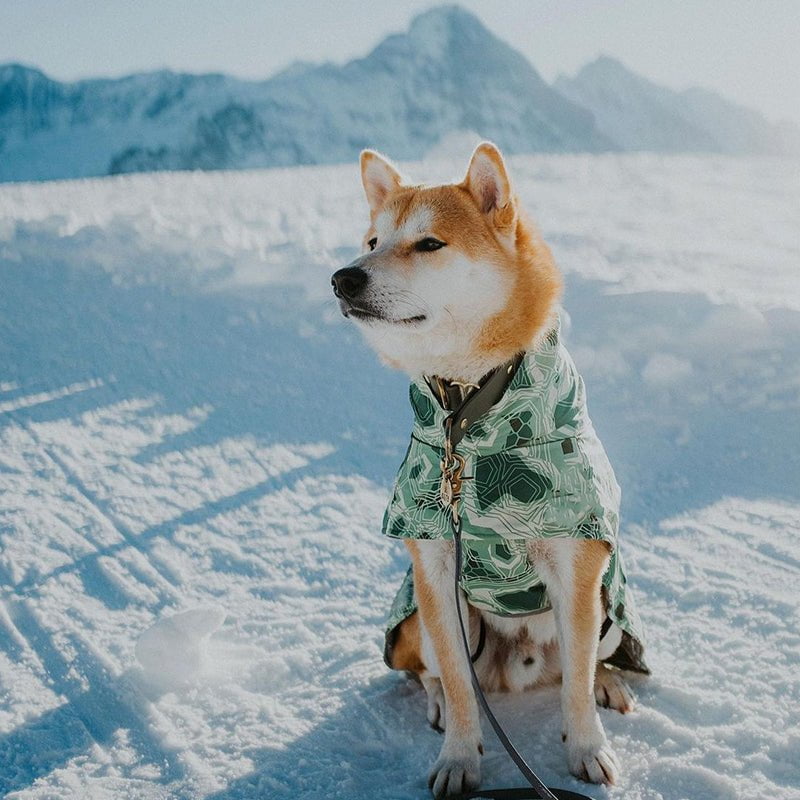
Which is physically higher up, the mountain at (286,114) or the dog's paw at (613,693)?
the mountain at (286,114)

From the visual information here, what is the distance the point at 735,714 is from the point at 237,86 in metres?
77.1

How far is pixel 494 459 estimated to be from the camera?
6.52 ft

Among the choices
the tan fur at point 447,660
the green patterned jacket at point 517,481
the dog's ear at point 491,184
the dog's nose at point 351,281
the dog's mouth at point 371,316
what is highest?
the dog's ear at point 491,184

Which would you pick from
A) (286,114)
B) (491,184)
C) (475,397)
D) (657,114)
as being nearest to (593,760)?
(475,397)

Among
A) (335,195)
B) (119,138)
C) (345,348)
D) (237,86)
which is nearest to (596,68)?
(237,86)

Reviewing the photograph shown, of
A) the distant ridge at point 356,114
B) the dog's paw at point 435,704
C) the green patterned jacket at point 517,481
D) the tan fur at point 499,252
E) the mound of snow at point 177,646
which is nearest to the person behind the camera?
the green patterned jacket at point 517,481

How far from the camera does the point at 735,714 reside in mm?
2344

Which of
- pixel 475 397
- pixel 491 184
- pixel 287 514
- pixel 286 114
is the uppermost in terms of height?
pixel 286 114

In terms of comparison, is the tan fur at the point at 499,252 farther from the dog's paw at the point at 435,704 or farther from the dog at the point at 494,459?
the dog's paw at the point at 435,704

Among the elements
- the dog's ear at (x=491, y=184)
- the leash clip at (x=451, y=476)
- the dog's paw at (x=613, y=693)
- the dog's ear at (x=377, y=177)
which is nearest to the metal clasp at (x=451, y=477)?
the leash clip at (x=451, y=476)

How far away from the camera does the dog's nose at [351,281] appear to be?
2150mm

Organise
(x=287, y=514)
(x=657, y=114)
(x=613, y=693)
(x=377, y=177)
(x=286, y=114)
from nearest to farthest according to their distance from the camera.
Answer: (x=613, y=693) < (x=377, y=177) < (x=287, y=514) < (x=286, y=114) < (x=657, y=114)

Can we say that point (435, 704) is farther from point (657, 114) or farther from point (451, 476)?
point (657, 114)

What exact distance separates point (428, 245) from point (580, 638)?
1195mm
